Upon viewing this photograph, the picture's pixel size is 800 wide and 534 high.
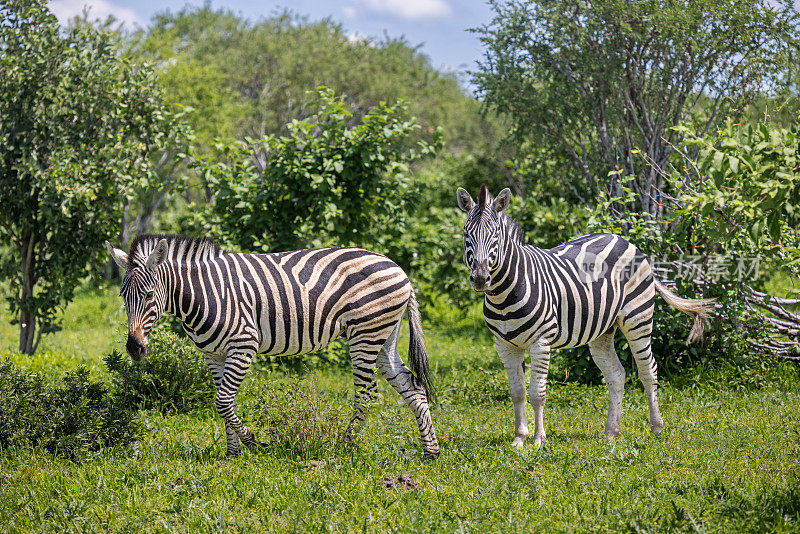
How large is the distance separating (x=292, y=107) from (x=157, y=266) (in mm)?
25412

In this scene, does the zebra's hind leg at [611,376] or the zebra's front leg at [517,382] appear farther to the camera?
the zebra's hind leg at [611,376]

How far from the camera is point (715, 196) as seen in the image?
13.7 ft

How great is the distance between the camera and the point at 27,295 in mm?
10562

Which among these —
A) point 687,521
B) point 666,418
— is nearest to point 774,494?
point 687,521

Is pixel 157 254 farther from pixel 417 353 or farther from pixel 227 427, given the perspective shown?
pixel 417 353

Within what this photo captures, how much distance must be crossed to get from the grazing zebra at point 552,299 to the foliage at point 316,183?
3.61 m

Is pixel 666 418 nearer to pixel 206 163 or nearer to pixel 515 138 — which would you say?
pixel 515 138

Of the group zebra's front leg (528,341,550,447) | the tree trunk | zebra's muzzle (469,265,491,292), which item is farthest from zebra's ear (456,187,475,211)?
the tree trunk

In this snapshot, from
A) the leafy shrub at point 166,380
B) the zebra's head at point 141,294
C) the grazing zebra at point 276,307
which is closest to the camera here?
the zebra's head at point 141,294

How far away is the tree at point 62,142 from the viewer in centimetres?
976

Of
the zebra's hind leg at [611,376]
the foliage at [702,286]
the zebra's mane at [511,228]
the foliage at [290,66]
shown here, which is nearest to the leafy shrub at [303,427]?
the zebra's mane at [511,228]

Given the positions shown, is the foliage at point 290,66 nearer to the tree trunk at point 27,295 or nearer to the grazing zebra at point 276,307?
the tree trunk at point 27,295

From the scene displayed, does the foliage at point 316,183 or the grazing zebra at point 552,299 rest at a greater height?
the foliage at point 316,183

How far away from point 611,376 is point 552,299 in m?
1.23
